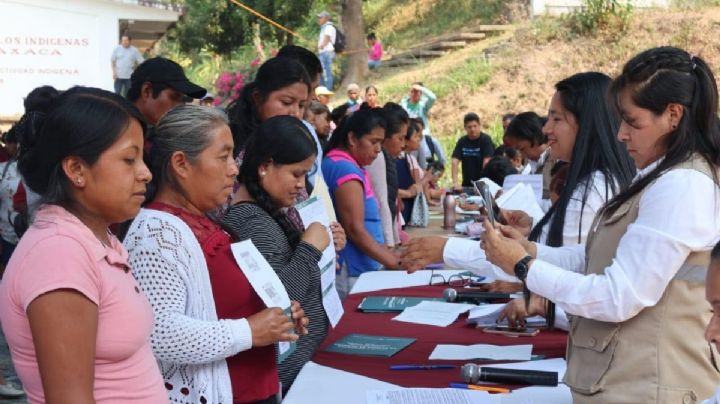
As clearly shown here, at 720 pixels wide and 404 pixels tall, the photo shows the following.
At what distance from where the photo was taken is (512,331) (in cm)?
338

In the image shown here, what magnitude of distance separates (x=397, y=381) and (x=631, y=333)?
0.86 metres

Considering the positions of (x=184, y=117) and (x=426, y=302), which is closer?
(x=184, y=117)

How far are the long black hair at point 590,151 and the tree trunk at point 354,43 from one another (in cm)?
1872

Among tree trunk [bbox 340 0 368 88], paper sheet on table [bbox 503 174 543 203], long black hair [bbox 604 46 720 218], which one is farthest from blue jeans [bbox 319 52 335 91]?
long black hair [bbox 604 46 720 218]

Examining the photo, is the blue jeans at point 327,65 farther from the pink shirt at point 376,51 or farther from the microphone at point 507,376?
the microphone at point 507,376

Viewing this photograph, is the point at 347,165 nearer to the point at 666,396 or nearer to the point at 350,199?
the point at 350,199

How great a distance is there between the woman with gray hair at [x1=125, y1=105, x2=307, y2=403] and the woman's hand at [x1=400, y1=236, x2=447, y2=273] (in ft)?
1.48

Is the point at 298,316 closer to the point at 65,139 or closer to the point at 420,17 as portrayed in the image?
the point at 65,139

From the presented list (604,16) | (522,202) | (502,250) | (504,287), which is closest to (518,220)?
(522,202)

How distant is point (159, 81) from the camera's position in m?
3.70

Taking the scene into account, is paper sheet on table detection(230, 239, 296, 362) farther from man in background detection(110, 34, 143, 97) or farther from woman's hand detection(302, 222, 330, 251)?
man in background detection(110, 34, 143, 97)

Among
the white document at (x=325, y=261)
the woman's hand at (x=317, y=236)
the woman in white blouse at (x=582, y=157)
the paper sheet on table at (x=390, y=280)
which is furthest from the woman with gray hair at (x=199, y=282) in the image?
the paper sheet on table at (x=390, y=280)

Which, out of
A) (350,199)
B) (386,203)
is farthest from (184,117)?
(386,203)

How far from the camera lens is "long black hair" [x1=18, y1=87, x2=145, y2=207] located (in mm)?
1925
